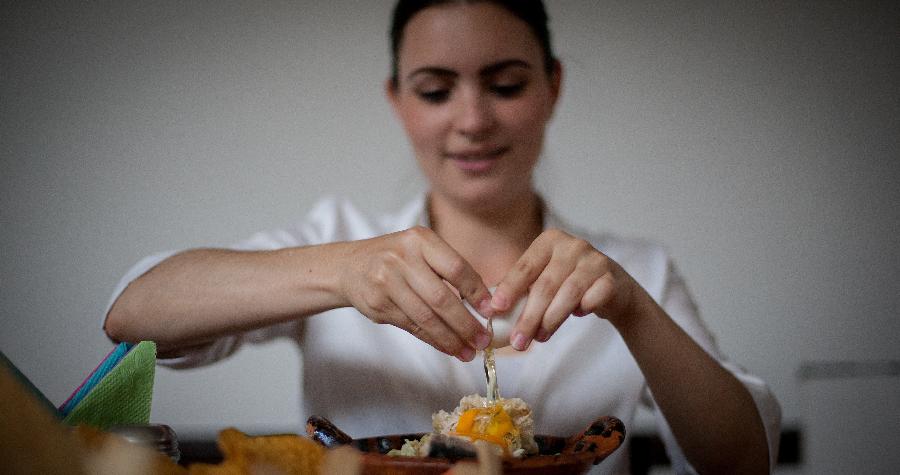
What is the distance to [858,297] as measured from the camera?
2506 millimetres

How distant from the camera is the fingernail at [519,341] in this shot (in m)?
0.71

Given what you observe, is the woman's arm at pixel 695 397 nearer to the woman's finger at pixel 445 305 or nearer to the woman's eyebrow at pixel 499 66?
the woman's finger at pixel 445 305

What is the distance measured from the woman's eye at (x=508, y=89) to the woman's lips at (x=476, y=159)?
0.31 ft

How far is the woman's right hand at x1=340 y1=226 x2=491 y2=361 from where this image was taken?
2.31 ft

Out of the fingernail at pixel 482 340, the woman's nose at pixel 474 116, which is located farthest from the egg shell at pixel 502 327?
the woman's nose at pixel 474 116

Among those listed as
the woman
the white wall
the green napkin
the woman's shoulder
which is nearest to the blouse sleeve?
the woman

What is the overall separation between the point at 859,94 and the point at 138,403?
2728mm

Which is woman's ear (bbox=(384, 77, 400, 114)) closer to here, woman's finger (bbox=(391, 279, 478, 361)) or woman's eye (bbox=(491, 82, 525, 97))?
woman's eye (bbox=(491, 82, 525, 97))

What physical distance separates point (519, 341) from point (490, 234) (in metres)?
0.69

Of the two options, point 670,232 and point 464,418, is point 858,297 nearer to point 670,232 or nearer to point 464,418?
point 670,232

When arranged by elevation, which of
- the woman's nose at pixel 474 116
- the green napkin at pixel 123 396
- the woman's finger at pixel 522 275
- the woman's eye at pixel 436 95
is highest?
the woman's eye at pixel 436 95

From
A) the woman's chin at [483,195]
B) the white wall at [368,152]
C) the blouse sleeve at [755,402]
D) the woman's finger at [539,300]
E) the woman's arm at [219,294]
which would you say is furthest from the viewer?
the white wall at [368,152]

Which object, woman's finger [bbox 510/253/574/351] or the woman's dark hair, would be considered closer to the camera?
woman's finger [bbox 510/253/574/351]

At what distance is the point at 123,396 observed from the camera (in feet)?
1.53
